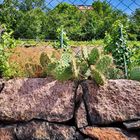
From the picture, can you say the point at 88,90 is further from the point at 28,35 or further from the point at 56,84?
the point at 28,35

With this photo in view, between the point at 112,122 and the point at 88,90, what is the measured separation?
0.99ft

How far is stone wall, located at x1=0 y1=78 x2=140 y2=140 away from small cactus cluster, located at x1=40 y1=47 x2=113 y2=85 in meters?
0.06

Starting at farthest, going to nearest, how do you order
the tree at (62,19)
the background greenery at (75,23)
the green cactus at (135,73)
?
the tree at (62,19)
the background greenery at (75,23)
the green cactus at (135,73)

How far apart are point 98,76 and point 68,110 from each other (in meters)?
0.34

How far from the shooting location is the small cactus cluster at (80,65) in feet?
11.2

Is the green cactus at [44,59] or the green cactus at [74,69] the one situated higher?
the green cactus at [44,59]

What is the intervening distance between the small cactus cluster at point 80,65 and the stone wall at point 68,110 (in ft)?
0.21

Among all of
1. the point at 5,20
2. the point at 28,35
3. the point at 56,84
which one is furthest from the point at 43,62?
the point at 5,20

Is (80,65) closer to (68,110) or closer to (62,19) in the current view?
(68,110)

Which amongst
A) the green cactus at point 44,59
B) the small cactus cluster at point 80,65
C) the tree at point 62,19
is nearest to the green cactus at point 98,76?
the small cactus cluster at point 80,65

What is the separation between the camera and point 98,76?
10.9ft

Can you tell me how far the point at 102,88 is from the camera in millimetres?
3357

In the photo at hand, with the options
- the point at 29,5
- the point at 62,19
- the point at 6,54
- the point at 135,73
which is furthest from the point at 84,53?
the point at 29,5

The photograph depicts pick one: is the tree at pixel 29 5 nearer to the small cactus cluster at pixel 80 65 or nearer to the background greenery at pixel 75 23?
the background greenery at pixel 75 23
